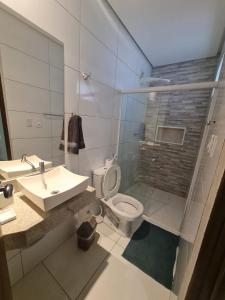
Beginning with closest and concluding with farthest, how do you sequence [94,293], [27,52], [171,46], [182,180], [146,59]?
[27,52], [94,293], [171,46], [146,59], [182,180]

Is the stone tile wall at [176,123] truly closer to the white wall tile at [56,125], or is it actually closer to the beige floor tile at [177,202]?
the beige floor tile at [177,202]

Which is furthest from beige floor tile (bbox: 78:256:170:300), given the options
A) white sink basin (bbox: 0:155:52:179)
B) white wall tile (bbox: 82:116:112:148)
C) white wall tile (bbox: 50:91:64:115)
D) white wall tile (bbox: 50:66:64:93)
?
white wall tile (bbox: 50:66:64:93)

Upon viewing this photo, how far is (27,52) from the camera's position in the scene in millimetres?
1026

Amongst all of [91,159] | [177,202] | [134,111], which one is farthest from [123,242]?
[134,111]

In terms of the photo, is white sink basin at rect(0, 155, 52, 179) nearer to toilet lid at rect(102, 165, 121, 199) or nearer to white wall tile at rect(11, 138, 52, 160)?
white wall tile at rect(11, 138, 52, 160)

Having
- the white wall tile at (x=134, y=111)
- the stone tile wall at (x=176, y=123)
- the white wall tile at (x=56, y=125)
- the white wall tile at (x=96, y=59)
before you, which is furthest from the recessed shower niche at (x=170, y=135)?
the white wall tile at (x=56, y=125)

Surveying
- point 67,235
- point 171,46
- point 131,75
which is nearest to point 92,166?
point 67,235

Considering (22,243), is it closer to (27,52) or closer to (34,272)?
(34,272)

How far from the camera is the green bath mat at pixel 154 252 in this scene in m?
1.38

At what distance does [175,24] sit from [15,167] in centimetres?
230

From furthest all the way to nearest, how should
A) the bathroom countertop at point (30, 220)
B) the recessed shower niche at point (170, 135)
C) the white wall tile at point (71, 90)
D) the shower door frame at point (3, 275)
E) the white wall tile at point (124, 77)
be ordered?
the recessed shower niche at point (170, 135) → the white wall tile at point (124, 77) → the white wall tile at point (71, 90) → the bathroom countertop at point (30, 220) → the shower door frame at point (3, 275)

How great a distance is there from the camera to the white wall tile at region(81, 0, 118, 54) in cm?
134

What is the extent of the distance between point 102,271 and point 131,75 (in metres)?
2.60

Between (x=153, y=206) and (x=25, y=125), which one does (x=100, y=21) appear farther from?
(x=153, y=206)
